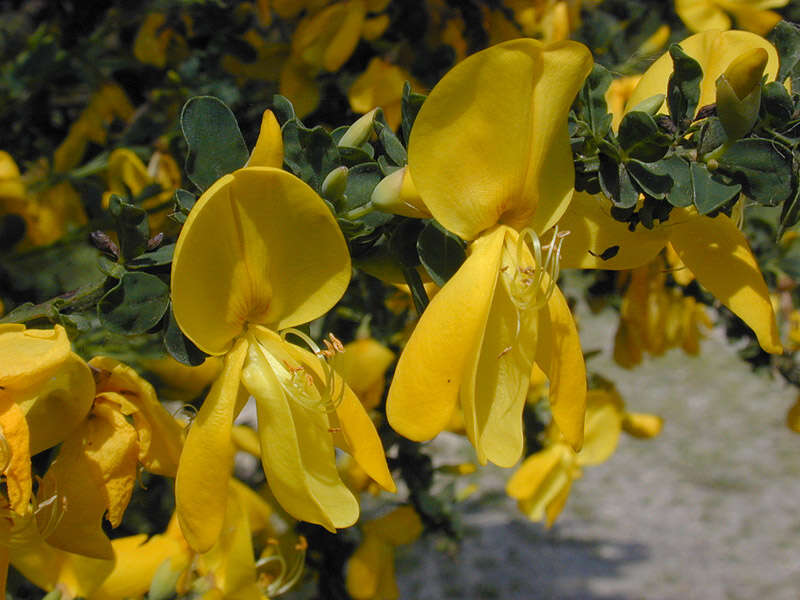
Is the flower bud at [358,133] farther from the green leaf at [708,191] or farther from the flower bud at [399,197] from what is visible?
the green leaf at [708,191]

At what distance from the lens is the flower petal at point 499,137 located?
0.50 m

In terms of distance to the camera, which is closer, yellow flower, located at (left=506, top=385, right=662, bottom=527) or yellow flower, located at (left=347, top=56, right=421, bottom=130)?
yellow flower, located at (left=347, top=56, right=421, bottom=130)

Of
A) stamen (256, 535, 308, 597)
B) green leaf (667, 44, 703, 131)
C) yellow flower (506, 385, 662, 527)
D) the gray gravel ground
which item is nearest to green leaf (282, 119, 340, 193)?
green leaf (667, 44, 703, 131)

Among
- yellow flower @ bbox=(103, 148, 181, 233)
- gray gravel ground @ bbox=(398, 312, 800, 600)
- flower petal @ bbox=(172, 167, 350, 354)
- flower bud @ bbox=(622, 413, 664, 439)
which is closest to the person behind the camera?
flower petal @ bbox=(172, 167, 350, 354)

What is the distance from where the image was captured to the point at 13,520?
0.56m

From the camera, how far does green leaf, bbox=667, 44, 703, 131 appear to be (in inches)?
21.9

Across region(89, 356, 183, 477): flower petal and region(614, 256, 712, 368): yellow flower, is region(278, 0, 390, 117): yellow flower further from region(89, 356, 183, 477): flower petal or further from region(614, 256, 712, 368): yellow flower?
region(89, 356, 183, 477): flower petal

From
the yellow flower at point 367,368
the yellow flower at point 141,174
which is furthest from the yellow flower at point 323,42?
the yellow flower at point 367,368

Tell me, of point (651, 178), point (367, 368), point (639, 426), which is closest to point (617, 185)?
point (651, 178)

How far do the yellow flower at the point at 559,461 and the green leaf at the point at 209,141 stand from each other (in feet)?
2.82

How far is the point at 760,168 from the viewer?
555 mm

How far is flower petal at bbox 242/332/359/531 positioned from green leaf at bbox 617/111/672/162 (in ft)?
0.82

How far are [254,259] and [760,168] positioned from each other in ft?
1.06

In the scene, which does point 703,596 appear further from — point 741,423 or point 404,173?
point 404,173
